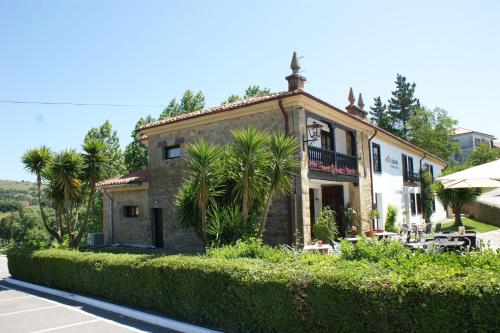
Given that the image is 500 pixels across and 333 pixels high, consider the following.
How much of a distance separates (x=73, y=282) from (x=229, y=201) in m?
4.47

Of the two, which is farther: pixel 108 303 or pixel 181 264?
pixel 108 303

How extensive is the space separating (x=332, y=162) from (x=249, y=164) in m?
6.39

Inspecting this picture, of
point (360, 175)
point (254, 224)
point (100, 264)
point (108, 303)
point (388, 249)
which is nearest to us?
point (388, 249)

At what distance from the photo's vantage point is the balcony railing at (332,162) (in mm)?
14109

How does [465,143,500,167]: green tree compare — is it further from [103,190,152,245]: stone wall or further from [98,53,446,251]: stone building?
[103,190,152,245]: stone wall

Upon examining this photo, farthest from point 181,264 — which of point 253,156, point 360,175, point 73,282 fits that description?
point 360,175

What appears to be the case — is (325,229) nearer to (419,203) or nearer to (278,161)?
(278,161)

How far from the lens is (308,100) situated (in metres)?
13.4

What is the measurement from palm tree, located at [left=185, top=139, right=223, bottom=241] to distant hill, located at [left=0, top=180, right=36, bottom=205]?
102m

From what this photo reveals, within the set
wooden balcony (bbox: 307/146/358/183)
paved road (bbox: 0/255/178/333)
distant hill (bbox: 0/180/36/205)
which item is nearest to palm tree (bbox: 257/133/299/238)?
wooden balcony (bbox: 307/146/358/183)

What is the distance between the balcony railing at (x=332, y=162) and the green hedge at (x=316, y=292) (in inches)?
296

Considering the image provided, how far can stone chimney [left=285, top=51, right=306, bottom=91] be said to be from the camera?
14.0m

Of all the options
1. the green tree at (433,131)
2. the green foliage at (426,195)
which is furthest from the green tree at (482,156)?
the green foliage at (426,195)

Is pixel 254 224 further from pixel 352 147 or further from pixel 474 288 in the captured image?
pixel 352 147
